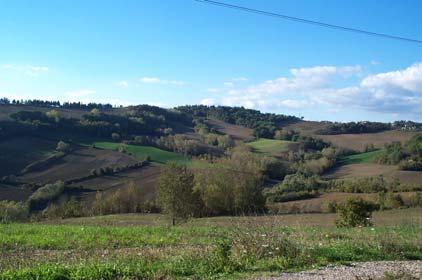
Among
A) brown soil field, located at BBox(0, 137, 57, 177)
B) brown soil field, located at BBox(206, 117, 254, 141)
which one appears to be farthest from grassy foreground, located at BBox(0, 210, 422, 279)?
brown soil field, located at BBox(206, 117, 254, 141)

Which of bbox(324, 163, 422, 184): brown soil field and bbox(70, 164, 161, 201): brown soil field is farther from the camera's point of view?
bbox(324, 163, 422, 184): brown soil field

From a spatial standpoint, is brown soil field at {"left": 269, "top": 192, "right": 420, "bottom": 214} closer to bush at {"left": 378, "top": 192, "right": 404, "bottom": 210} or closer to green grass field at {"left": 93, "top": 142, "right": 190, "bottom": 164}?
bush at {"left": 378, "top": 192, "right": 404, "bottom": 210}

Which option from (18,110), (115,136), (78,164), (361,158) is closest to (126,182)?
(78,164)

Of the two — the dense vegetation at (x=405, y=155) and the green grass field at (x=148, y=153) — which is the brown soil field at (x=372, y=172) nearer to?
the dense vegetation at (x=405, y=155)

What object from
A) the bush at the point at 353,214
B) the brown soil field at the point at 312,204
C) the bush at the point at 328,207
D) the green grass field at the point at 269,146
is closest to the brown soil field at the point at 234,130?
the green grass field at the point at 269,146

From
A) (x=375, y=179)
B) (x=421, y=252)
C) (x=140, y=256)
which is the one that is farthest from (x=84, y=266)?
(x=375, y=179)

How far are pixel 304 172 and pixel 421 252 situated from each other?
8305 cm

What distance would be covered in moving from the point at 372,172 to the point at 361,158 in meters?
15.2

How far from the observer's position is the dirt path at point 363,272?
30.8ft

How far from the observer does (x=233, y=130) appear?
13925 centimetres

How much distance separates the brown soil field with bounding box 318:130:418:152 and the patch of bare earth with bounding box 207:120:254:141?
18.9 metres

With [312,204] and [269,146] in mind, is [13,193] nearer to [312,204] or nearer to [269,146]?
[312,204]

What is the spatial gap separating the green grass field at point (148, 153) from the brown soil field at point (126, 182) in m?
6.08

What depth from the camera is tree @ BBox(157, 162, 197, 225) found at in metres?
43.7
